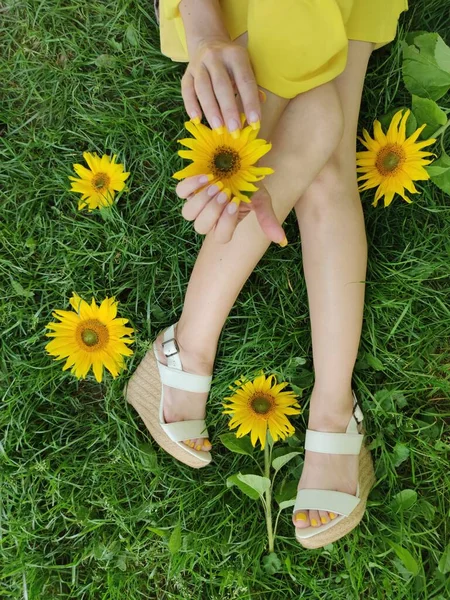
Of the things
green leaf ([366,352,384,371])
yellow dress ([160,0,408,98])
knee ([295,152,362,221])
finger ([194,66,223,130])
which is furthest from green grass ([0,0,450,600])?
finger ([194,66,223,130])

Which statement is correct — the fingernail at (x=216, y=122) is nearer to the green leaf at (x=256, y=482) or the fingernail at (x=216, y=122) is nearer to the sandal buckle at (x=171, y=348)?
the sandal buckle at (x=171, y=348)

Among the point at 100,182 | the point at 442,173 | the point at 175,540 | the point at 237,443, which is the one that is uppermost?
the point at 100,182

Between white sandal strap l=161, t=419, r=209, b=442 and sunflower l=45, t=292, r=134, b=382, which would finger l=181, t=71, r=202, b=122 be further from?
white sandal strap l=161, t=419, r=209, b=442

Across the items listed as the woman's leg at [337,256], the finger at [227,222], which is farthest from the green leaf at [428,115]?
the finger at [227,222]

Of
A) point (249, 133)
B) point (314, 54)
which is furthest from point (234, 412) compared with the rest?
point (314, 54)

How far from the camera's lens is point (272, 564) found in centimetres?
127

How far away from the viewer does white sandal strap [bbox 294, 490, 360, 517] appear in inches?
47.4

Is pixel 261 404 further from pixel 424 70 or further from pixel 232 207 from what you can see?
pixel 424 70

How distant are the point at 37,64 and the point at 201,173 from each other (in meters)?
0.81

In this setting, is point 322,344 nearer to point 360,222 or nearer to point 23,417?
point 360,222

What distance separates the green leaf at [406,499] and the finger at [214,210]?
820mm

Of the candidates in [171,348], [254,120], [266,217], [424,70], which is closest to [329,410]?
[171,348]

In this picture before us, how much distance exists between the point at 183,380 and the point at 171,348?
81 mm

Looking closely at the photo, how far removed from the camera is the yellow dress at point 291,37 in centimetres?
91
